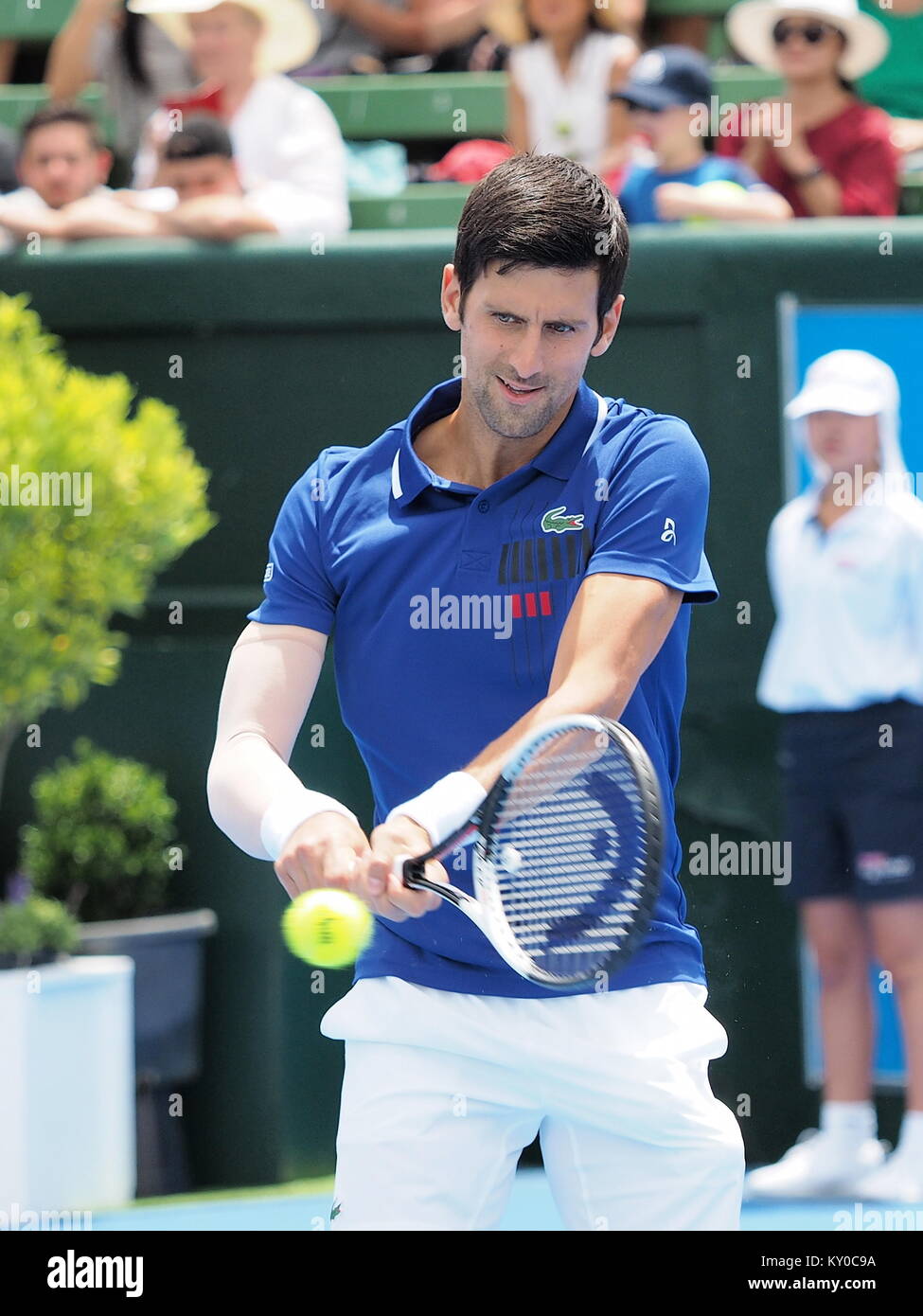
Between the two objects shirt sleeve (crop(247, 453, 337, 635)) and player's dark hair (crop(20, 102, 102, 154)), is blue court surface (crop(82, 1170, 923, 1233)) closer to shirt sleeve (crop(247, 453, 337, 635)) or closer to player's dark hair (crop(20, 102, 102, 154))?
shirt sleeve (crop(247, 453, 337, 635))

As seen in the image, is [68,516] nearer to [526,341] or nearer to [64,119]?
[64,119]

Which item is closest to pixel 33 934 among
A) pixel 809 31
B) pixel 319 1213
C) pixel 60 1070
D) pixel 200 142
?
pixel 60 1070

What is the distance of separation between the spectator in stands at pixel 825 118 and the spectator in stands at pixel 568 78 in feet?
1.50

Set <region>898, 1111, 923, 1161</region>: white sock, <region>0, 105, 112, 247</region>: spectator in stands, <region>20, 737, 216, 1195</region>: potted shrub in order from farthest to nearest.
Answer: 1. <region>0, 105, 112, 247</region>: spectator in stands
2. <region>20, 737, 216, 1195</region>: potted shrub
3. <region>898, 1111, 923, 1161</region>: white sock

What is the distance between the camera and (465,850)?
2.13 metres

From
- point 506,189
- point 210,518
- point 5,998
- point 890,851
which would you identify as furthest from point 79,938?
point 506,189

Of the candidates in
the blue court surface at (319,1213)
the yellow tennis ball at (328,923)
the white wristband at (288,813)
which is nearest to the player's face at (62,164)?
the blue court surface at (319,1213)

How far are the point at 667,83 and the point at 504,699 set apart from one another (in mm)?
3555

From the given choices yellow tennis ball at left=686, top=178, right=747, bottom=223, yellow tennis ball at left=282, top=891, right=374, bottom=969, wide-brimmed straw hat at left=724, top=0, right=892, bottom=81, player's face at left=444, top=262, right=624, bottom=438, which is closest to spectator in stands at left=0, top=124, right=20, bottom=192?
yellow tennis ball at left=686, top=178, right=747, bottom=223

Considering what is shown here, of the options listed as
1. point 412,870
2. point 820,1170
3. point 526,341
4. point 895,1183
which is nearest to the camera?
point 412,870

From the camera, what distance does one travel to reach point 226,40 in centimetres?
567

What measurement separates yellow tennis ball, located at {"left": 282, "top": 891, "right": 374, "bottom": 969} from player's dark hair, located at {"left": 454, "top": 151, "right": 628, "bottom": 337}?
69cm

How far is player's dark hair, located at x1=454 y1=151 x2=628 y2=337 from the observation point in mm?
1999

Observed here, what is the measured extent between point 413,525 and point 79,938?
2.92 meters
